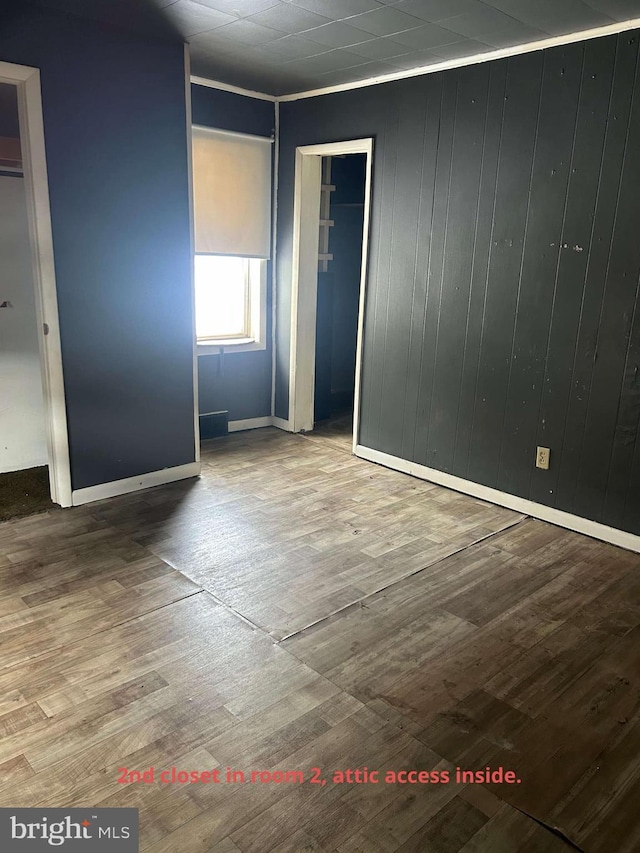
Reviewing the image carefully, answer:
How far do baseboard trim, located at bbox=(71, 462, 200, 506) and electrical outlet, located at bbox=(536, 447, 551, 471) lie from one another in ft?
6.93

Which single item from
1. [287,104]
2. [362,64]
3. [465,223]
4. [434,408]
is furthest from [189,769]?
[287,104]

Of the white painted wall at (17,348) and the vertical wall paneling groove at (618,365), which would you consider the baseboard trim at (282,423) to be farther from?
the vertical wall paneling groove at (618,365)

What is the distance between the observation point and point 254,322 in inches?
201

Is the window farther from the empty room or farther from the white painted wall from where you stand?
the white painted wall

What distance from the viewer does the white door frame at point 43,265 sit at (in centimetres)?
308

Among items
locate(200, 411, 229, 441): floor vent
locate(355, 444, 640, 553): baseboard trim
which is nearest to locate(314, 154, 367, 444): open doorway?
locate(355, 444, 640, 553): baseboard trim

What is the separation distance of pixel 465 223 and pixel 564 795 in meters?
2.93

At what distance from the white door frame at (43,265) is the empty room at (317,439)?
2 centimetres

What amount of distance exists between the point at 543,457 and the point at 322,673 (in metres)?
1.90

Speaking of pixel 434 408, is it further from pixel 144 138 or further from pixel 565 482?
pixel 144 138

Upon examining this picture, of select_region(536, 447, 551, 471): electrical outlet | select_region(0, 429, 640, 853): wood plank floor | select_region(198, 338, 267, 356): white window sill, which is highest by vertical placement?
select_region(198, 338, 267, 356): white window sill

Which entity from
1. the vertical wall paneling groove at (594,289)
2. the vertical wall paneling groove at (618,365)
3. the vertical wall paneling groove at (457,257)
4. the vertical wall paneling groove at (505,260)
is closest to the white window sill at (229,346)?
the vertical wall paneling groove at (457,257)

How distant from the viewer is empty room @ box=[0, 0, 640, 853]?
6.09ft

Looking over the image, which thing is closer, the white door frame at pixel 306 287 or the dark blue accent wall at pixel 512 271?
the dark blue accent wall at pixel 512 271
